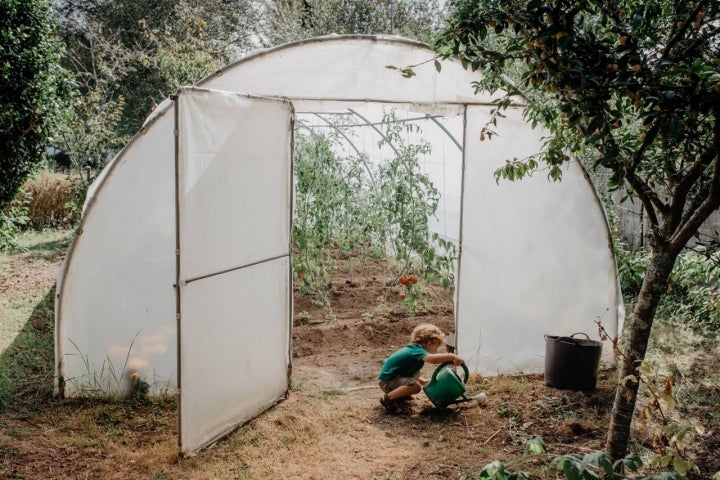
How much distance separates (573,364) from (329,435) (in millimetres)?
1942

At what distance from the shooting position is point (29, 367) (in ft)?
15.8

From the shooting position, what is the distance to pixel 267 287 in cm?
415

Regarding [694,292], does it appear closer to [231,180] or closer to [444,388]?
[444,388]

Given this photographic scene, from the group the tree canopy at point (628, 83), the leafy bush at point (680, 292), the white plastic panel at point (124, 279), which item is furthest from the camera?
the leafy bush at point (680, 292)

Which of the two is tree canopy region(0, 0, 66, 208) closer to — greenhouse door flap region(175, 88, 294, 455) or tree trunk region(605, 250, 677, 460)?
greenhouse door flap region(175, 88, 294, 455)

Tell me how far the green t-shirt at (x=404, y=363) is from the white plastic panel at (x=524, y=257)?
781 millimetres

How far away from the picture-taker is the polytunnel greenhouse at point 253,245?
3.47 meters

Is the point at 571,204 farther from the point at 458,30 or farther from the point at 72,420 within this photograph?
the point at 72,420

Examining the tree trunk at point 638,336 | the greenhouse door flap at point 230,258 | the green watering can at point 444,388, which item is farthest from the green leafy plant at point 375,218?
the tree trunk at point 638,336

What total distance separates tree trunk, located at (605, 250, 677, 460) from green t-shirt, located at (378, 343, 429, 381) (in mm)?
1443

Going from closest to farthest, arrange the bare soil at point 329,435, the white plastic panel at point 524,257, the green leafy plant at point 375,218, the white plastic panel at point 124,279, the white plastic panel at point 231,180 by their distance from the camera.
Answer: the white plastic panel at point 231,180, the bare soil at point 329,435, the white plastic panel at point 124,279, the white plastic panel at point 524,257, the green leafy plant at point 375,218

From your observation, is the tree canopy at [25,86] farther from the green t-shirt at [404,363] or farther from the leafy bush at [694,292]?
the leafy bush at [694,292]

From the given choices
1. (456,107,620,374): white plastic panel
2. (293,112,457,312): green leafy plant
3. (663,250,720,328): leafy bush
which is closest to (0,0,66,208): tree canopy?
(293,112,457,312): green leafy plant

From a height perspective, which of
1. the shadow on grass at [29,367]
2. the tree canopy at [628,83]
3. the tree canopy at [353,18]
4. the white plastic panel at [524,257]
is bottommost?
the shadow on grass at [29,367]
